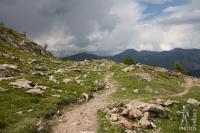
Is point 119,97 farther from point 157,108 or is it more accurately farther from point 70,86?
point 157,108

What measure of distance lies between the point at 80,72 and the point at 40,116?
36.5 metres

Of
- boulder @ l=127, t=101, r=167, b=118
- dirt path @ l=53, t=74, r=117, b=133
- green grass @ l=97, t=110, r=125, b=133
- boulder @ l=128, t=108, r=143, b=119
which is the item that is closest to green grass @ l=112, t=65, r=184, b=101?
dirt path @ l=53, t=74, r=117, b=133

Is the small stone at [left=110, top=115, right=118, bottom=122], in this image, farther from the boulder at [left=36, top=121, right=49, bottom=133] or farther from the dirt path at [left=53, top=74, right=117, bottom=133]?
the boulder at [left=36, top=121, right=49, bottom=133]

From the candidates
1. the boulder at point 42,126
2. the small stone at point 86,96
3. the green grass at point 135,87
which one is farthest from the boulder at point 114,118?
the green grass at point 135,87

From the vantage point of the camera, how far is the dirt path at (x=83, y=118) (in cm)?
2831

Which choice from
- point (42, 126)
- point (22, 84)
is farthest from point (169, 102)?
point (22, 84)

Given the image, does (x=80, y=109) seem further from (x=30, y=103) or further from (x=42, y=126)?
(x=42, y=126)

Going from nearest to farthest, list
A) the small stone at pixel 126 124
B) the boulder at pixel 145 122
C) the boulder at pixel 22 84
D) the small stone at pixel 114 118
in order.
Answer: the small stone at pixel 126 124 < the boulder at pixel 145 122 < the small stone at pixel 114 118 < the boulder at pixel 22 84

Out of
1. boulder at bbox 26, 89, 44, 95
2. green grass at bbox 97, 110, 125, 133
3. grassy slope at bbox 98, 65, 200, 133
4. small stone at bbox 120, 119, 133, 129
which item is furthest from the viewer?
boulder at bbox 26, 89, 44, 95

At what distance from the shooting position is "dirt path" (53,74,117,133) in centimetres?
2831

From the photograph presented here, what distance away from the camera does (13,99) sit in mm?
34125

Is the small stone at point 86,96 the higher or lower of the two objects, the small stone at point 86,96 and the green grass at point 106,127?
the higher

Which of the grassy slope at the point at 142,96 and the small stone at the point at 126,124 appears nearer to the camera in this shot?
the small stone at the point at 126,124

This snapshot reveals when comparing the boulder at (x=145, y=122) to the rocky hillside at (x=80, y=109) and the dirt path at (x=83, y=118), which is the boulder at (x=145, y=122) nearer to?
the rocky hillside at (x=80, y=109)
